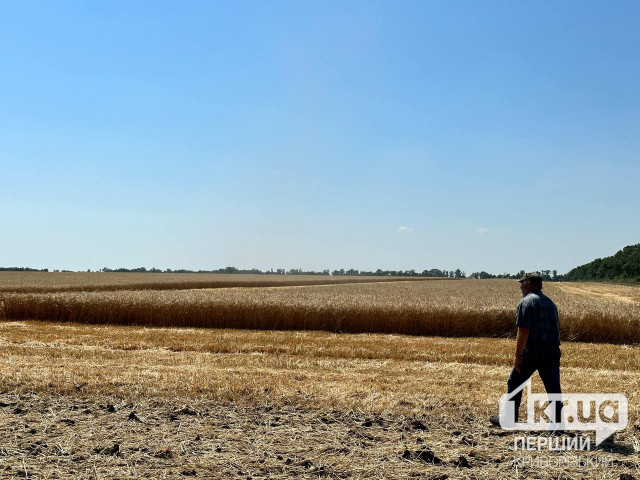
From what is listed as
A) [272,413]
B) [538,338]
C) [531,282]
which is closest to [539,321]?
[538,338]

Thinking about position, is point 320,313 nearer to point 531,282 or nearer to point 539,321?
point 531,282

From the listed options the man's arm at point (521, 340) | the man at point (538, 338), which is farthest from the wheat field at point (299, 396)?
the man's arm at point (521, 340)

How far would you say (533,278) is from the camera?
782 centimetres

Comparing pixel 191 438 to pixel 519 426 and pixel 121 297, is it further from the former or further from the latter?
pixel 121 297

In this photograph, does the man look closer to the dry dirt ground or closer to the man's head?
the man's head

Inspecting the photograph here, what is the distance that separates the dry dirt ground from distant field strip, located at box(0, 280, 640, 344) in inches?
186

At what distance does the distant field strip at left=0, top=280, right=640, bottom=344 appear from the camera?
67.4ft

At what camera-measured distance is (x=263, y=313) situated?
2364 cm

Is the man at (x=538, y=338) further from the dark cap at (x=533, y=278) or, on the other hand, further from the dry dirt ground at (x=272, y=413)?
the dry dirt ground at (x=272, y=413)

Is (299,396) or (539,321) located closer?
(539,321)

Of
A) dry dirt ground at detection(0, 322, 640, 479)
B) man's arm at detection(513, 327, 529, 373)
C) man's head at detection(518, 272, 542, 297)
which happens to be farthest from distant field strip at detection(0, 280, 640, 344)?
man's arm at detection(513, 327, 529, 373)

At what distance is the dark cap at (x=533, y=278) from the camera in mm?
7789

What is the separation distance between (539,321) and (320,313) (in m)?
15.8

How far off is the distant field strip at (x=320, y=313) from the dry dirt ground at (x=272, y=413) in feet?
15.5
